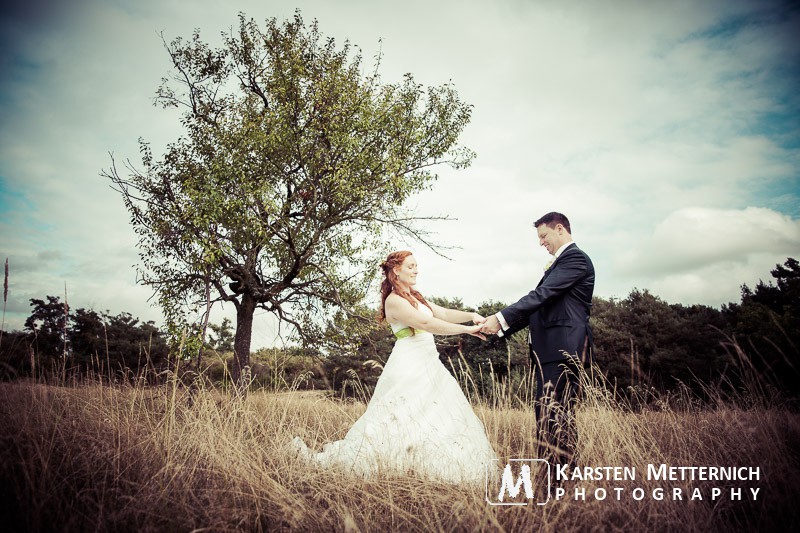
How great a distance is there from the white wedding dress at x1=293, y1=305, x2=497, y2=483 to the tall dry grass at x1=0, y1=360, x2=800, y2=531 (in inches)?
11.5

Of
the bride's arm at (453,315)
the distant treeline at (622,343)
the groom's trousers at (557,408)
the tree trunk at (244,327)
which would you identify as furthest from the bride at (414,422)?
the tree trunk at (244,327)

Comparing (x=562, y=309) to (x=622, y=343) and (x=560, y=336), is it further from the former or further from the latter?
(x=622, y=343)

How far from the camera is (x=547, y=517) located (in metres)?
2.69

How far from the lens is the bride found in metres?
3.64

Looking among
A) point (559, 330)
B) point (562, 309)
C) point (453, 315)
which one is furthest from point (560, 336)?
point (453, 315)

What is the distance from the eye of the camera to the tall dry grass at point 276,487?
2.60 meters

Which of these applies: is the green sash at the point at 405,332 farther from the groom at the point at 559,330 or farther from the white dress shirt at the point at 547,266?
the groom at the point at 559,330

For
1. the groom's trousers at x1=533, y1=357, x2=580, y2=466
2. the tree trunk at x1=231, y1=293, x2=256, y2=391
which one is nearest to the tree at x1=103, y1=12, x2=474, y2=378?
the tree trunk at x1=231, y1=293, x2=256, y2=391

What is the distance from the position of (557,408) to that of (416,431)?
4.67 ft

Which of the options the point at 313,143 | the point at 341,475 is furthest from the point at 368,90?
the point at 341,475

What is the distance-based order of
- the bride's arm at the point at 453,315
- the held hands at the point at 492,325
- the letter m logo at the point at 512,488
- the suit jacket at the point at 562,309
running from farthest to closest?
the bride's arm at the point at 453,315 → the held hands at the point at 492,325 → the suit jacket at the point at 562,309 → the letter m logo at the point at 512,488

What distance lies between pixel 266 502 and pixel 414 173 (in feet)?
22.8

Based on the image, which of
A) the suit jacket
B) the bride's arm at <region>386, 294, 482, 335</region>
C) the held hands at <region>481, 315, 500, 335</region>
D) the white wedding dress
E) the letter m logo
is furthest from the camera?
the held hands at <region>481, 315, 500, 335</region>

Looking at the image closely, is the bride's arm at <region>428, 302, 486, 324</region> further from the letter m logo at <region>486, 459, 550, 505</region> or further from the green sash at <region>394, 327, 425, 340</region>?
the letter m logo at <region>486, 459, 550, 505</region>
